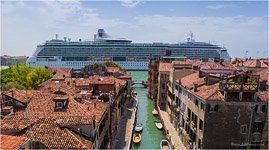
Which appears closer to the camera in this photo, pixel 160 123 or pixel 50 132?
pixel 50 132

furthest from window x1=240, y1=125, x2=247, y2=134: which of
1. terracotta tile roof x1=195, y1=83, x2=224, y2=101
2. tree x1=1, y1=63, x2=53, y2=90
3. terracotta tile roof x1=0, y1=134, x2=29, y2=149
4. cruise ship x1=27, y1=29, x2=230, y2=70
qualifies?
cruise ship x1=27, y1=29, x2=230, y2=70

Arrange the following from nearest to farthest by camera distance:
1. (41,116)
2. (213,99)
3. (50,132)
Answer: (50,132) → (41,116) → (213,99)

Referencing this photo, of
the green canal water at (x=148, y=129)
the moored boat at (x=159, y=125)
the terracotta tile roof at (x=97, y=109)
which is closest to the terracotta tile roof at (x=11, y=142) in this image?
the terracotta tile roof at (x=97, y=109)

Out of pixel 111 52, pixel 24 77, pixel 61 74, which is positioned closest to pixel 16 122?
A: pixel 24 77

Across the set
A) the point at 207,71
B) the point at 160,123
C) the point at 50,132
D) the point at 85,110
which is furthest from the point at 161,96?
the point at 50,132

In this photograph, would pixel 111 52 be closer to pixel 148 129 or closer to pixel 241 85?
pixel 148 129

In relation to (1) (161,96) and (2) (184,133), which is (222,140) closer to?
(2) (184,133)

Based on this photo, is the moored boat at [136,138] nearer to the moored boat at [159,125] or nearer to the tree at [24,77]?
the moored boat at [159,125]
